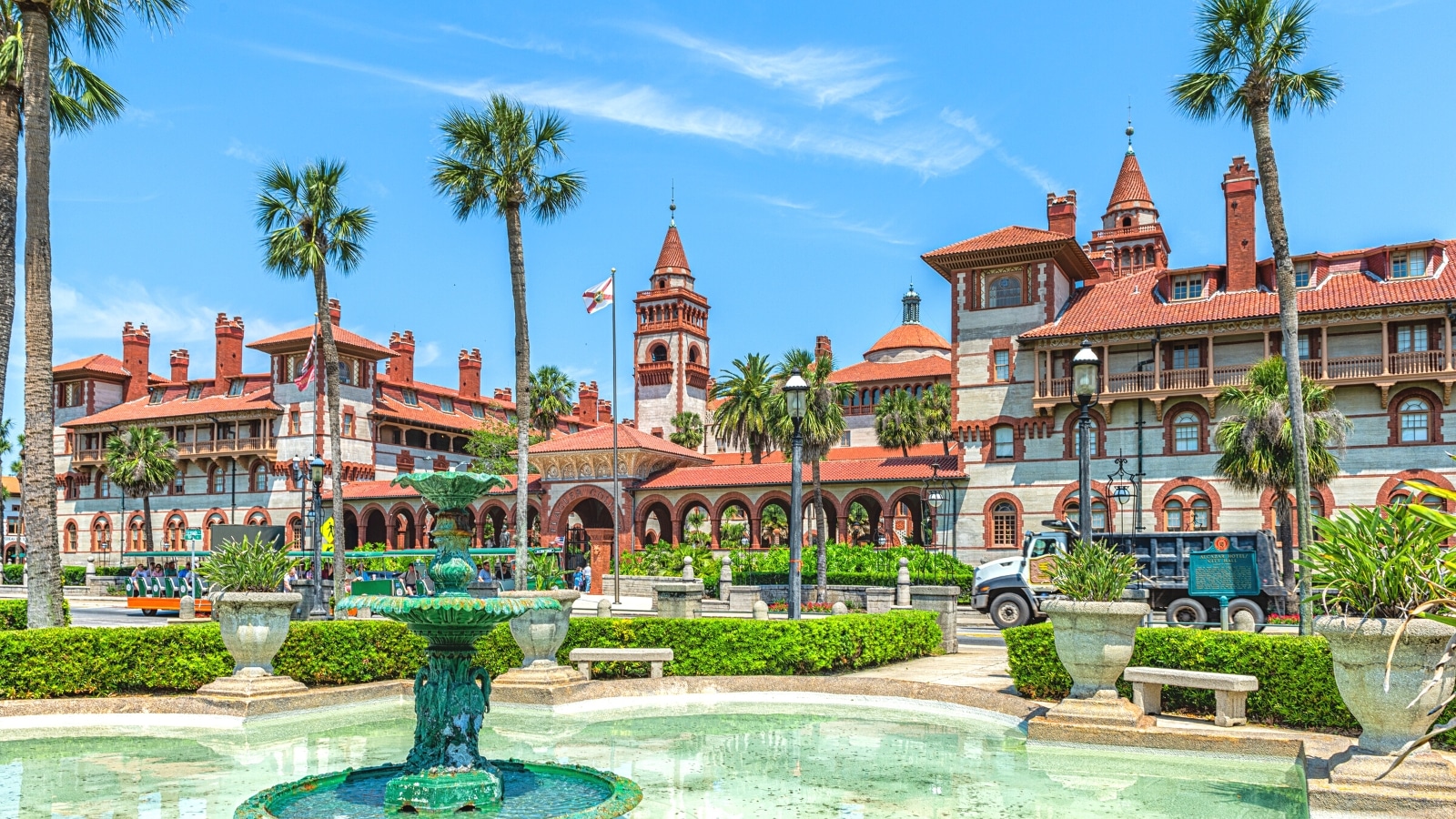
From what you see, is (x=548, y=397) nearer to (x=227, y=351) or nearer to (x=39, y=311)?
(x=227, y=351)

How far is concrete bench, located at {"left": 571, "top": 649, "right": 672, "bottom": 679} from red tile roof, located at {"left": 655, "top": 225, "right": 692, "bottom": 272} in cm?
6971

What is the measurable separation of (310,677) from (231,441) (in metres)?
53.3

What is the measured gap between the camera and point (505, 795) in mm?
9125

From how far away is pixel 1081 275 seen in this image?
155 ft

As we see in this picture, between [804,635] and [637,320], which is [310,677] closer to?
[804,635]

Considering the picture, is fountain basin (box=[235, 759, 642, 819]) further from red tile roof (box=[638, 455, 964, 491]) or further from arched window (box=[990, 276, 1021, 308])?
arched window (box=[990, 276, 1021, 308])

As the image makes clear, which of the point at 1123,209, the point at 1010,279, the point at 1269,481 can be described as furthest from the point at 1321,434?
the point at 1123,209

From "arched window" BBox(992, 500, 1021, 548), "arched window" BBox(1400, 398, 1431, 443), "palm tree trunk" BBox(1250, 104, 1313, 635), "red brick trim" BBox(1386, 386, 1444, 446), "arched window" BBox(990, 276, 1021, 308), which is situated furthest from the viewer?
"arched window" BBox(990, 276, 1021, 308)

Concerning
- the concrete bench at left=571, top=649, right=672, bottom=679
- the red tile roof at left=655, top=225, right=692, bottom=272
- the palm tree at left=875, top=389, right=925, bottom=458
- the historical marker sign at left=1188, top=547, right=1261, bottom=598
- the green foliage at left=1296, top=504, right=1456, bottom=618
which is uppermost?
the red tile roof at left=655, top=225, right=692, bottom=272

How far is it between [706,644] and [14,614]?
38.6ft

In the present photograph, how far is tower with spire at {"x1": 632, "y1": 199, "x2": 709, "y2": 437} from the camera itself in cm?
8088

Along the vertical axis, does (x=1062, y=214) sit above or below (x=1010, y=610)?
above

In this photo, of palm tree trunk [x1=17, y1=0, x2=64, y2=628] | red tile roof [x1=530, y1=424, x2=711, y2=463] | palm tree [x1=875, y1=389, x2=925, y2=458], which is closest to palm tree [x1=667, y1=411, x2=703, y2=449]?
red tile roof [x1=530, y1=424, x2=711, y2=463]

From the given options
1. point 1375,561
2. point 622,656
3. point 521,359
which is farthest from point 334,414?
point 1375,561
